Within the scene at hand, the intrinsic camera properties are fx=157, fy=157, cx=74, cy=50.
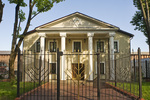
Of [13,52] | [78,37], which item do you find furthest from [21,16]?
[78,37]

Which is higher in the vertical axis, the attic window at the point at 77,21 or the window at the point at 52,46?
the attic window at the point at 77,21

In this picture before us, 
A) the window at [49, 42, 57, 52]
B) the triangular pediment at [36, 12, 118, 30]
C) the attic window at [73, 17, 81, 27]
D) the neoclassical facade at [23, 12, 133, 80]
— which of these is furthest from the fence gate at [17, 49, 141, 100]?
the attic window at [73, 17, 81, 27]

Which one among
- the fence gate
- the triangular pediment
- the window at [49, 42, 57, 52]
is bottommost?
the fence gate

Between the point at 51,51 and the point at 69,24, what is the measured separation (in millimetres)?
4428

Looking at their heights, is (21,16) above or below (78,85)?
above

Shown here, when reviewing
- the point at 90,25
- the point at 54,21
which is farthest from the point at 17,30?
the point at 90,25

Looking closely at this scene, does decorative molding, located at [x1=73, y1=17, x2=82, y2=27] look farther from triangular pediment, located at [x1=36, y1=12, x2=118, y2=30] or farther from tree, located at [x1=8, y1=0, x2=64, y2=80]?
tree, located at [x1=8, y1=0, x2=64, y2=80]

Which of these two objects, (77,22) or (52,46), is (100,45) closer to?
(77,22)

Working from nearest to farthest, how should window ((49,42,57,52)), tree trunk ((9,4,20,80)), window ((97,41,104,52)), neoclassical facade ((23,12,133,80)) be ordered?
tree trunk ((9,4,20,80)) → neoclassical facade ((23,12,133,80)) → window ((49,42,57,52)) → window ((97,41,104,52))

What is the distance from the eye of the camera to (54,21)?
19.3 m

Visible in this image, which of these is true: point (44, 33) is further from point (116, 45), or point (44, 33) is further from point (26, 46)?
point (116, 45)

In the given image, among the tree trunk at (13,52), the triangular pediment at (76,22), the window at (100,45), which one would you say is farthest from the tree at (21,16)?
the window at (100,45)

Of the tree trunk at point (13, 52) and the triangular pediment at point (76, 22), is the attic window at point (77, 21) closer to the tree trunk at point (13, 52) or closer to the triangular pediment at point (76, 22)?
the triangular pediment at point (76, 22)

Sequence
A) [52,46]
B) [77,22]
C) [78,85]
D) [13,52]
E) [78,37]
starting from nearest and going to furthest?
[78,85]
[13,52]
[77,22]
[78,37]
[52,46]
